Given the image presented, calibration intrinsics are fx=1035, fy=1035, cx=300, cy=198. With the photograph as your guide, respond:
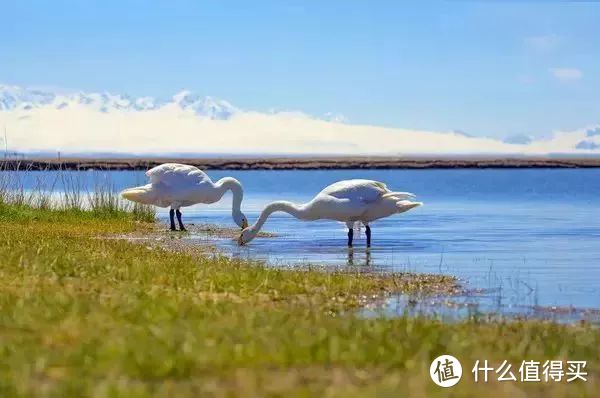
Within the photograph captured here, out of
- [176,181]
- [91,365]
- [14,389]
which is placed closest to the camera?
[14,389]

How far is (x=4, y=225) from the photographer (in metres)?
22.3

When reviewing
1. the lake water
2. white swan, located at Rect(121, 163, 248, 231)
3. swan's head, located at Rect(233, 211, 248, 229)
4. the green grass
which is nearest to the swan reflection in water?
the lake water

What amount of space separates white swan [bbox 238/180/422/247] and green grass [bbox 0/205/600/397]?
682 cm

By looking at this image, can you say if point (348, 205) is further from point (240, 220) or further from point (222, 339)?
point (222, 339)

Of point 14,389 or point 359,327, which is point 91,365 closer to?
point 14,389

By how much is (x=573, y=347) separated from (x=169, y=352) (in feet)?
11.6

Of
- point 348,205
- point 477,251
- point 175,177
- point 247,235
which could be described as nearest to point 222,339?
point 348,205

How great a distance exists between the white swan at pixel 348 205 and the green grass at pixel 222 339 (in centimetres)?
682

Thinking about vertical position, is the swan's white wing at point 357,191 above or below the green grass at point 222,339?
above

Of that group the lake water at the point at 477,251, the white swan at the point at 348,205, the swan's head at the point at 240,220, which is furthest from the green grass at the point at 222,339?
the swan's head at the point at 240,220

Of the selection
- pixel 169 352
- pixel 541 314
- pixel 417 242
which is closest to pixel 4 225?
pixel 417 242

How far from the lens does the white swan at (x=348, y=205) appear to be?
20.2 m

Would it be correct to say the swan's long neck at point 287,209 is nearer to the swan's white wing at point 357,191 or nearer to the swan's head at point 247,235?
the swan's head at point 247,235

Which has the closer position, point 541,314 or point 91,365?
point 91,365
